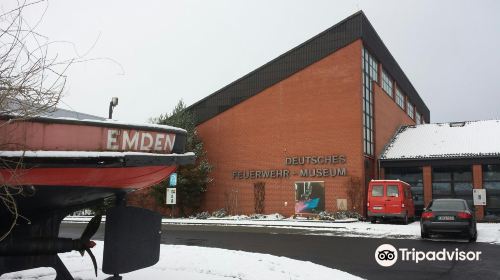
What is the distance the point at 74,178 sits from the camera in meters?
6.27

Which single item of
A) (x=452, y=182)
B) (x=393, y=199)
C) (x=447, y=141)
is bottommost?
(x=393, y=199)

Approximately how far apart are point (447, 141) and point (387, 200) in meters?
11.8

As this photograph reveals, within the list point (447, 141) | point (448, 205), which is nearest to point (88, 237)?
point (448, 205)

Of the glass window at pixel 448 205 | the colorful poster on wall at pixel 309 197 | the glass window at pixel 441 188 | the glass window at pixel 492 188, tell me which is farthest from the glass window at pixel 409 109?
the glass window at pixel 448 205

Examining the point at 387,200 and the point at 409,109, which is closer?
the point at 387,200

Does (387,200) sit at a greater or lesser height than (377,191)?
lesser

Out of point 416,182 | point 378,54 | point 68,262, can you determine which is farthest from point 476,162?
point 68,262

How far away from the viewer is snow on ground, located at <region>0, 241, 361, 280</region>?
26.6 ft

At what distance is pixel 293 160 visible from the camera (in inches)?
1240

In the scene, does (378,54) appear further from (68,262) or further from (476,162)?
(68,262)

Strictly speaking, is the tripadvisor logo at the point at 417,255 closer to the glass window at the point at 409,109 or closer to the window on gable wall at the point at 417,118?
the glass window at the point at 409,109

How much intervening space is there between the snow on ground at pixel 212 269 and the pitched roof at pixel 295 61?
23260mm

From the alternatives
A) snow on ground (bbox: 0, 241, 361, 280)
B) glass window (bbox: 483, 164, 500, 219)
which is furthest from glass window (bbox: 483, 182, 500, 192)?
snow on ground (bbox: 0, 241, 361, 280)

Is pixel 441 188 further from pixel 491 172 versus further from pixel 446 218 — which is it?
pixel 446 218
